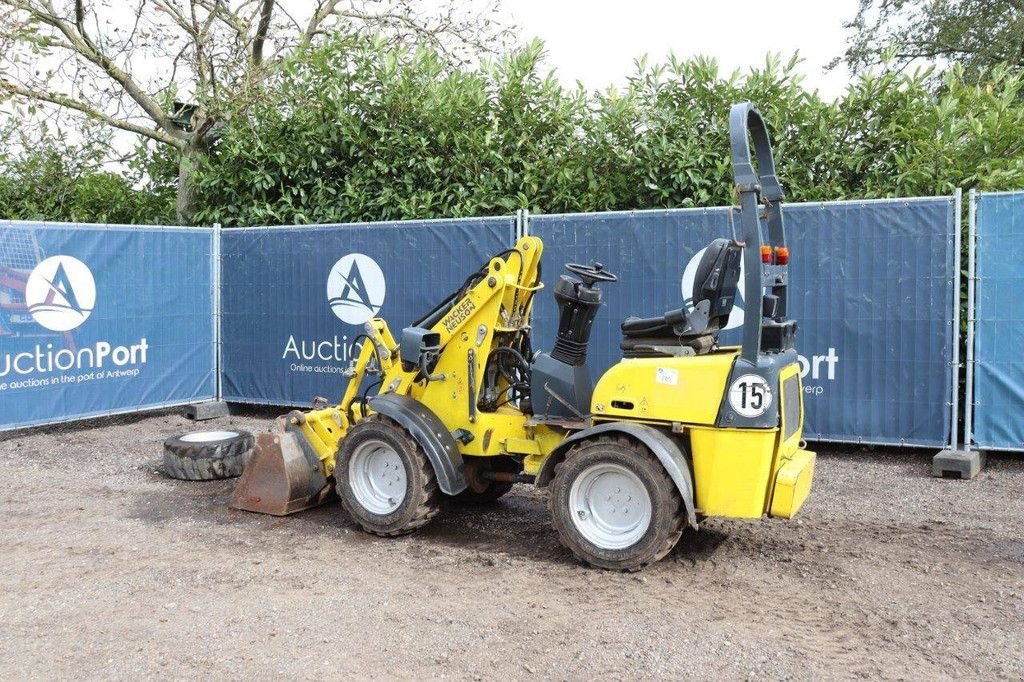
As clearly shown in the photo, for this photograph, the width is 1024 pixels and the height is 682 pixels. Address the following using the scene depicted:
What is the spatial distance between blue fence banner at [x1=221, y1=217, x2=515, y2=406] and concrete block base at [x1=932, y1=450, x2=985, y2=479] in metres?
4.57

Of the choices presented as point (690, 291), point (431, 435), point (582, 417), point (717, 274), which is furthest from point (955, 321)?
point (431, 435)

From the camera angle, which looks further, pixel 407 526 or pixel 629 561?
pixel 407 526

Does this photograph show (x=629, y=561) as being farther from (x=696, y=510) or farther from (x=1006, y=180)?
(x=1006, y=180)

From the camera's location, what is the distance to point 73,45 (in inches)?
583

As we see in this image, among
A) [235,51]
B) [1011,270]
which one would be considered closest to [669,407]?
[1011,270]

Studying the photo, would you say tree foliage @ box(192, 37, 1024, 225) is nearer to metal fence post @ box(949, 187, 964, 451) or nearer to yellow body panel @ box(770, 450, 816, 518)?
metal fence post @ box(949, 187, 964, 451)

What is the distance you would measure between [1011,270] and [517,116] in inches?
246

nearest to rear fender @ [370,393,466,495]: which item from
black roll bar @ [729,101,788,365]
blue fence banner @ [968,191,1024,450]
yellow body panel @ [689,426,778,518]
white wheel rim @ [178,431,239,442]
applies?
yellow body panel @ [689,426,778,518]

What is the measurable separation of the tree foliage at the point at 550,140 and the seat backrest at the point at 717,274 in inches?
205

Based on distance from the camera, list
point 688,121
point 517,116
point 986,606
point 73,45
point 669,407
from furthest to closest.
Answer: point 73,45 < point 517,116 < point 688,121 < point 669,407 < point 986,606

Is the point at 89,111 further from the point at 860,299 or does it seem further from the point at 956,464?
the point at 956,464

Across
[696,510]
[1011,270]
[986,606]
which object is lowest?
[986,606]

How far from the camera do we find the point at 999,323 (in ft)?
25.9

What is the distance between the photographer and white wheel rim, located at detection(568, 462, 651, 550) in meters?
5.36
